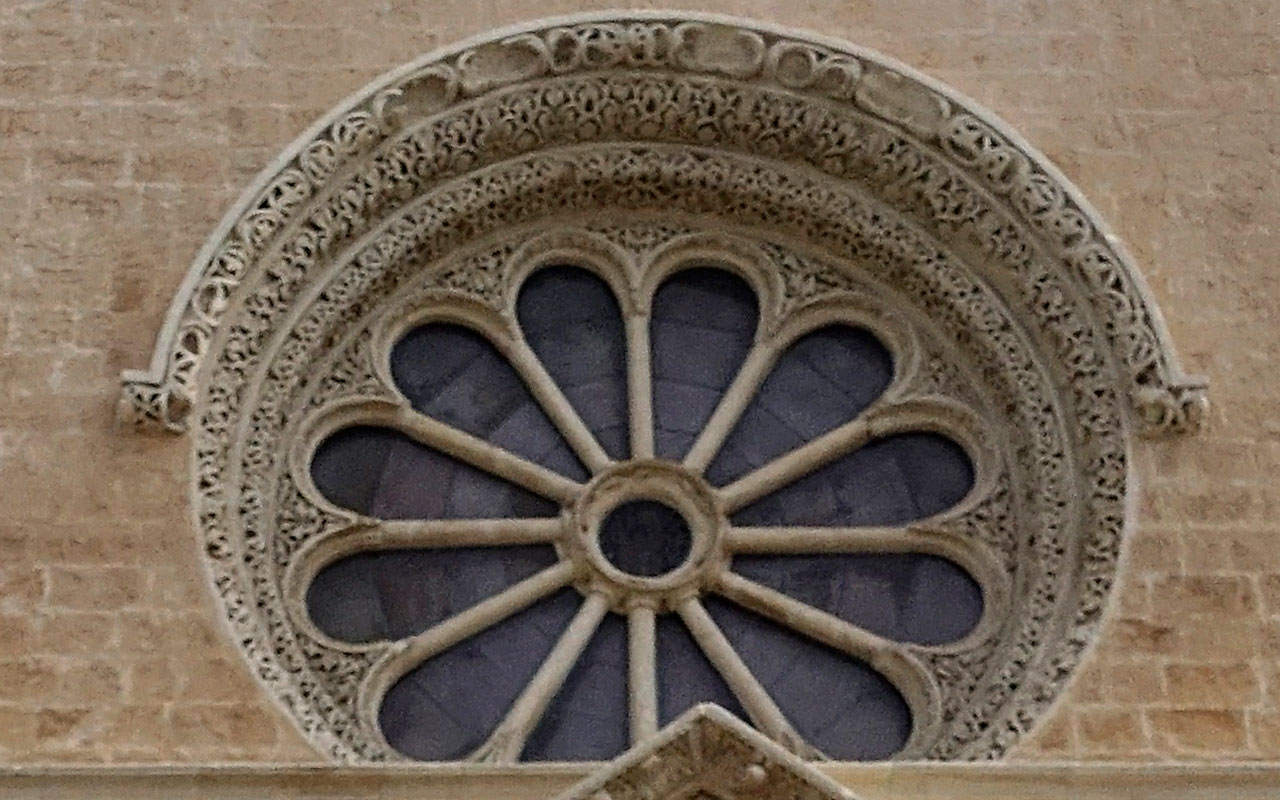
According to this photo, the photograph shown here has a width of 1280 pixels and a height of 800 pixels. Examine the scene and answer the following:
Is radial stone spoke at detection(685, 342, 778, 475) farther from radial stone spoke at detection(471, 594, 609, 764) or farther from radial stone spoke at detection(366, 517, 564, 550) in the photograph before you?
radial stone spoke at detection(471, 594, 609, 764)

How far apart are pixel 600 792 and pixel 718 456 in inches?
95.9

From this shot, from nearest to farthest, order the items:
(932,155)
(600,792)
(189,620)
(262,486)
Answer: (600,792), (189,620), (262,486), (932,155)

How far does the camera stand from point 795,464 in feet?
38.3

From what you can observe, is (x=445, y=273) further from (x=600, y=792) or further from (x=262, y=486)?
(x=600, y=792)

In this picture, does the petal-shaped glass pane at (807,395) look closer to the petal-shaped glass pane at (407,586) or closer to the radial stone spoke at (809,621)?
the radial stone spoke at (809,621)

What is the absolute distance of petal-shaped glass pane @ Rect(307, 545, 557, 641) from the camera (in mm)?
11242

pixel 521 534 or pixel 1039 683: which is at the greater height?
pixel 521 534

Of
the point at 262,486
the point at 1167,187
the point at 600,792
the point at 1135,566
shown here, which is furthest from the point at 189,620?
the point at 1167,187

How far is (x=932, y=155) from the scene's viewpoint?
39.7 ft

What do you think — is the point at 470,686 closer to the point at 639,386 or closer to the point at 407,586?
the point at 407,586

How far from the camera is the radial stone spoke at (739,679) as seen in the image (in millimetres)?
10867

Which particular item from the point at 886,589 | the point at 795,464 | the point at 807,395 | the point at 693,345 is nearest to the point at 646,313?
the point at 693,345

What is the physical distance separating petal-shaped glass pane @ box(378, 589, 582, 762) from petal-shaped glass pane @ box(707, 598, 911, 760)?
0.61m

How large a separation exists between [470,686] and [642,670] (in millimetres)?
606
